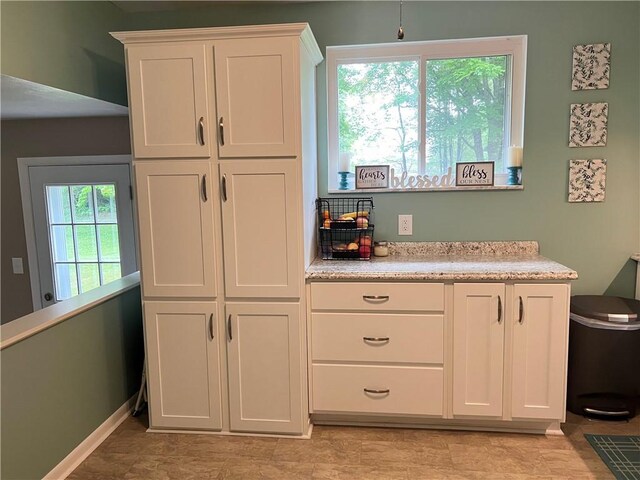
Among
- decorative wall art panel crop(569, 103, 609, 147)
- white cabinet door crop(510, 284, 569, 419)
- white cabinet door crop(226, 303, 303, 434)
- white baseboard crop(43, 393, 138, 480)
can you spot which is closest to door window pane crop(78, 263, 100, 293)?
white baseboard crop(43, 393, 138, 480)

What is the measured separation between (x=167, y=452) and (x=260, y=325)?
2.60 ft

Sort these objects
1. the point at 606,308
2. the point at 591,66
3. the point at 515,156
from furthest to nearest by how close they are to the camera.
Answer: the point at 515,156 < the point at 591,66 < the point at 606,308

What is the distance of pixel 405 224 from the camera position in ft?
9.44

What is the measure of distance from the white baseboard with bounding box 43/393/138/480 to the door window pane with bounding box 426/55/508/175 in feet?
7.79

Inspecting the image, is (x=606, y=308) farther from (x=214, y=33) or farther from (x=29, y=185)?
(x=29, y=185)

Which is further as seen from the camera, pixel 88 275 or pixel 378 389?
pixel 88 275

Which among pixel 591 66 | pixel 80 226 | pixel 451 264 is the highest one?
pixel 591 66

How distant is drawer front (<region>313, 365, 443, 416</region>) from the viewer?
7.95 ft

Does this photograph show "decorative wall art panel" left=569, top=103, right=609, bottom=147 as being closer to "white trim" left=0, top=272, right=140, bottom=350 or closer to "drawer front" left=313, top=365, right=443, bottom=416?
"drawer front" left=313, top=365, right=443, bottom=416

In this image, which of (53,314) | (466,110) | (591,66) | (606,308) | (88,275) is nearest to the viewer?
(53,314)

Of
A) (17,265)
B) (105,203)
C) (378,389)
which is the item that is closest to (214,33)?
(105,203)

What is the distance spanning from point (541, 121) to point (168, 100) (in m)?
2.07

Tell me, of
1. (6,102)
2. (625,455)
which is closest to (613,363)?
(625,455)

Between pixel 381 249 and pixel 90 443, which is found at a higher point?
pixel 381 249
